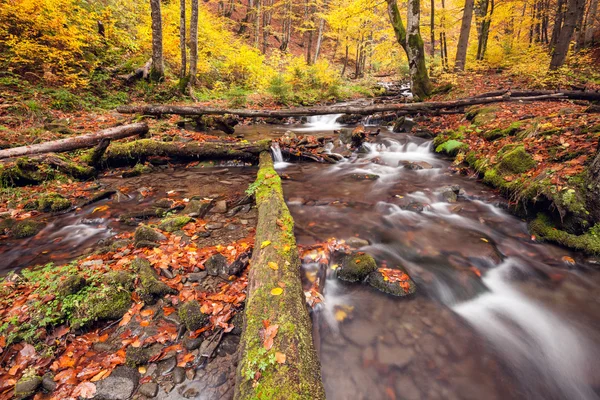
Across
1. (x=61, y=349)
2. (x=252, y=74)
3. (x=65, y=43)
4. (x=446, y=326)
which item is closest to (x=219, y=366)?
(x=61, y=349)

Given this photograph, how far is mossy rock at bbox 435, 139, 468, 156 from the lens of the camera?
26.2ft

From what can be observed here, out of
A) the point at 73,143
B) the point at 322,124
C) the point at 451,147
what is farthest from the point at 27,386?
the point at 322,124

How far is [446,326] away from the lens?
3.08 metres

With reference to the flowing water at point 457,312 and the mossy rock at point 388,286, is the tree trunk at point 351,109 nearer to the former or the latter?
the flowing water at point 457,312

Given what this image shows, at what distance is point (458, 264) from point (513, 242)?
1.24 m

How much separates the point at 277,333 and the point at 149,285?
1.77m

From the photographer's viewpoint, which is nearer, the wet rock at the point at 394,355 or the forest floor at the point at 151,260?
the forest floor at the point at 151,260

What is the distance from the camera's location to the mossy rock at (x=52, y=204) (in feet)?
17.0

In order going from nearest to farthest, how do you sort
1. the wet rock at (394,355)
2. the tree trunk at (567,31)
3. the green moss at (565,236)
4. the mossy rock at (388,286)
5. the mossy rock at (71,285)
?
the wet rock at (394,355), the mossy rock at (71,285), the mossy rock at (388,286), the green moss at (565,236), the tree trunk at (567,31)

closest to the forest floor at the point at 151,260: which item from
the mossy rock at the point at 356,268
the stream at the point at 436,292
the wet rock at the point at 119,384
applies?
the wet rock at the point at 119,384

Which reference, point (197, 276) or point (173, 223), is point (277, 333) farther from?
point (173, 223)

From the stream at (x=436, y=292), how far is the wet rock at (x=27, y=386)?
2090mm

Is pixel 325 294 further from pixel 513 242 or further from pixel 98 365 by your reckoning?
pixel 513 242

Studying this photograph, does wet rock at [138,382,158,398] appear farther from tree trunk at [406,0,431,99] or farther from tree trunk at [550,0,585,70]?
tree trunk at [550,0,585,70]
